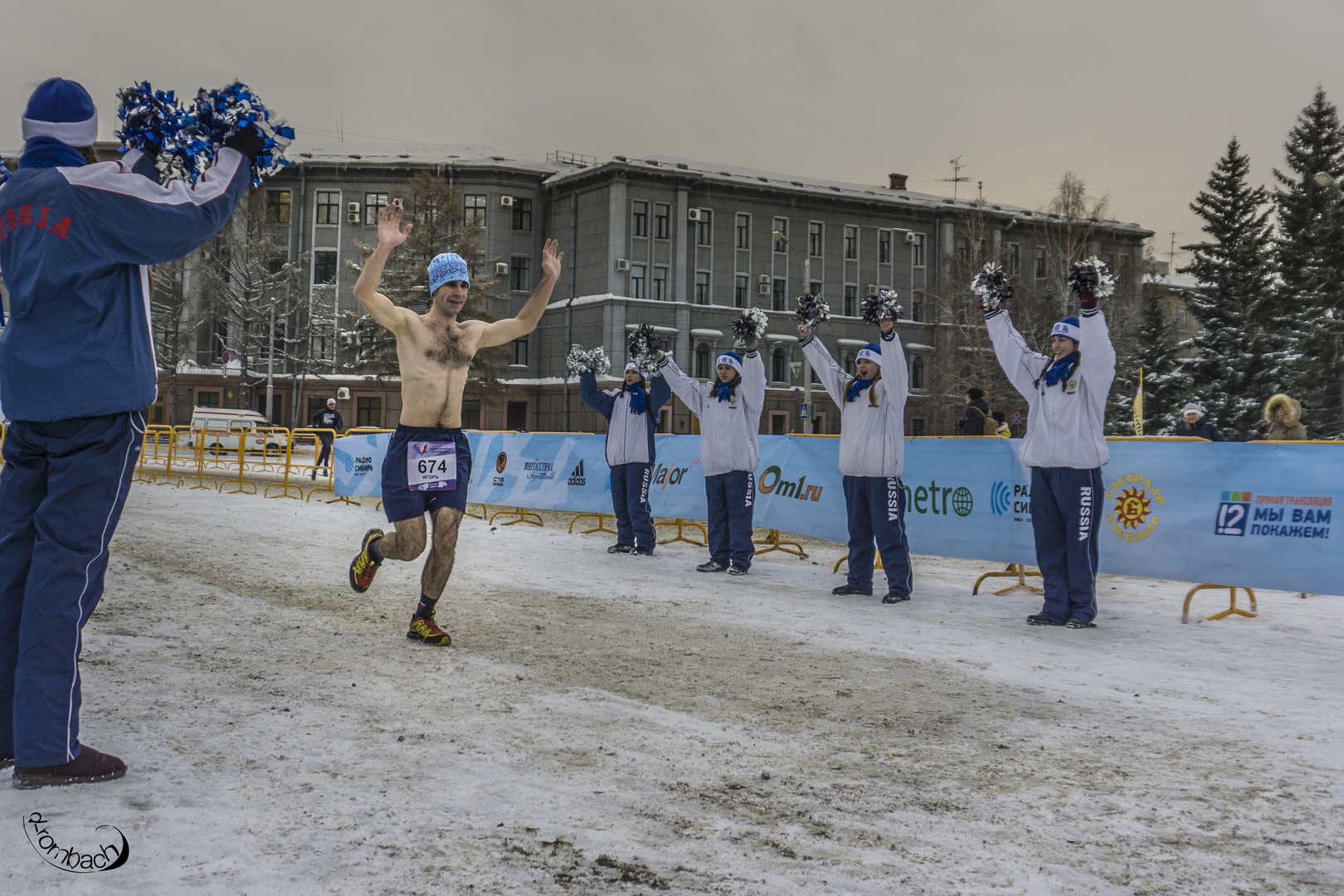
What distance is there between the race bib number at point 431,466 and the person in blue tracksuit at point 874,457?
12.1 feet

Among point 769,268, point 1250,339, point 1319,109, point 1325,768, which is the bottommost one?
point 1325,768

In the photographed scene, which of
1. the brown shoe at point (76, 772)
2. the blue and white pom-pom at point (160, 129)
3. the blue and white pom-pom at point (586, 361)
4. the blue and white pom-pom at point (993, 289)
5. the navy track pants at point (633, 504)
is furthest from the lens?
the blue and white pom-pom at point (586, 361)

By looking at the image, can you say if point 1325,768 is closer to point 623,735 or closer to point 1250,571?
point 623,735

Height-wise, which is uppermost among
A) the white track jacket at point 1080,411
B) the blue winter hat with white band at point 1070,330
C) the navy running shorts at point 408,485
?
the blue winter hat with white band at point 1070,330

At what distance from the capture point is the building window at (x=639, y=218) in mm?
52250

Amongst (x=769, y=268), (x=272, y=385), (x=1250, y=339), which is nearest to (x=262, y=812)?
(x=1250, y=339)

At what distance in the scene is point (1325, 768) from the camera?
3.71 meters

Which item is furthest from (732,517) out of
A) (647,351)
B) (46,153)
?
(46,153)

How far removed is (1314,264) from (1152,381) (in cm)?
805

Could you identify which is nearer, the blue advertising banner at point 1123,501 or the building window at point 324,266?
the blue advertising banner at point 1123,501

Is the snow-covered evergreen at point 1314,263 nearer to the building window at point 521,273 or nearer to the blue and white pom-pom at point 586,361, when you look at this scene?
the blue and white pom-pom at point 586,361

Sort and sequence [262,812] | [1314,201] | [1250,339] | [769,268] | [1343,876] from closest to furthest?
[1343,876] < [262,812] < [1250,339] < [1314,201] < [769,268]

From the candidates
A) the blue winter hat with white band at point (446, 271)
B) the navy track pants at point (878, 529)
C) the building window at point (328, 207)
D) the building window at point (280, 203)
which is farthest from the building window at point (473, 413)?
the blue winter hat with white band at point (446, 271)

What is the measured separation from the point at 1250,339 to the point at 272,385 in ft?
145
